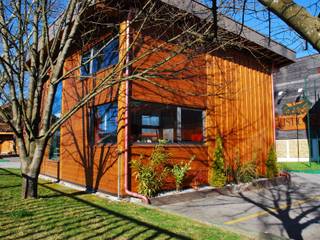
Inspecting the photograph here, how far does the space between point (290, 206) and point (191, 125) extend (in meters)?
3.93

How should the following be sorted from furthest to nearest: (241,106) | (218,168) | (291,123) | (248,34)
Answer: (291,123), (241,106), (248,34), (218,168)

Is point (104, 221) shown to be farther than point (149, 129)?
No

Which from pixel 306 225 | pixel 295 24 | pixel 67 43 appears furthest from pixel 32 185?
pixel 295 24

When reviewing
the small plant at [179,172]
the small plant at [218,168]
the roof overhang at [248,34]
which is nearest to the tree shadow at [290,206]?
the small plant at [218,168]

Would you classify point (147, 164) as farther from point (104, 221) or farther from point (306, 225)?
point (306, 225)

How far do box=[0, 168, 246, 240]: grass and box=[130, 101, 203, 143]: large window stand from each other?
2.30m

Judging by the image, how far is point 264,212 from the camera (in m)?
7.51

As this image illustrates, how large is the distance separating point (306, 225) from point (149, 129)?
480 cm

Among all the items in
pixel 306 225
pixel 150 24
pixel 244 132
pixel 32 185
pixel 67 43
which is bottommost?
pixel 306 225

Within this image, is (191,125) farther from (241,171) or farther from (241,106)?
(241,106)

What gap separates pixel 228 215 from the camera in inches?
284

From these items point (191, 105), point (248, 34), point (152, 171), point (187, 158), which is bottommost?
point (152, 171)

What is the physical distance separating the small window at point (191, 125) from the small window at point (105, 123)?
230 centimetres

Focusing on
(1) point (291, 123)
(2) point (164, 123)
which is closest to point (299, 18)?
(2) point (164, 123)
